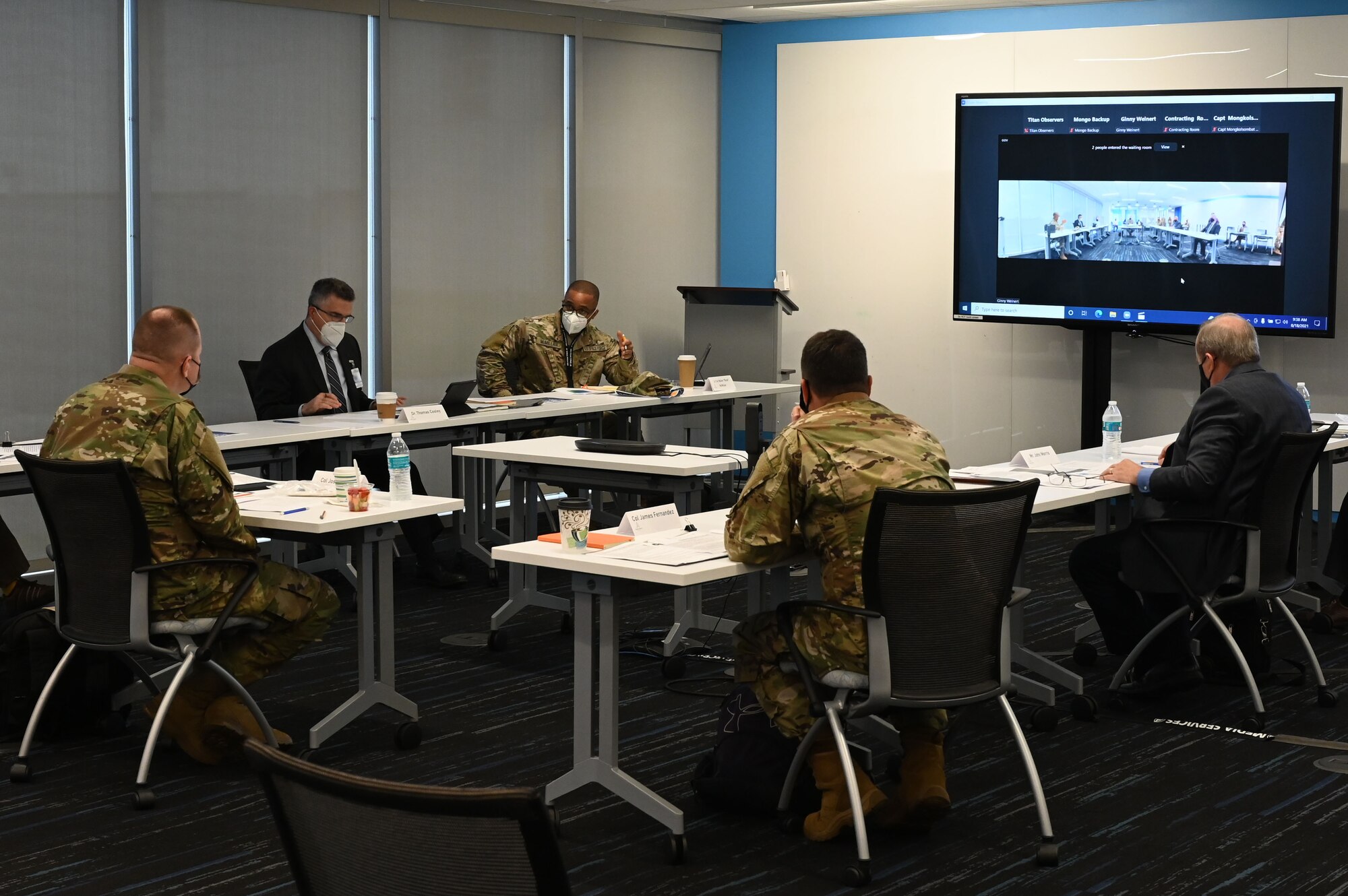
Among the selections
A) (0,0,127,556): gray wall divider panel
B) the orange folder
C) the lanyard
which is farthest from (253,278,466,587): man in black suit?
the orange folder

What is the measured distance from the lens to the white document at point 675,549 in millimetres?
3619

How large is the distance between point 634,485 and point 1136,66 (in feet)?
15.2

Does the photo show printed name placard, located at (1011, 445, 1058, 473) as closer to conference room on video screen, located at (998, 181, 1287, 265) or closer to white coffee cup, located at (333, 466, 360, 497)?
white coffee cup, located at (333, 466, 360, 497)

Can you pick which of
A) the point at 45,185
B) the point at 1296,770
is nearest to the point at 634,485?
the point at 1296,770

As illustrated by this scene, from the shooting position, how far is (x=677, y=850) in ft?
11.5

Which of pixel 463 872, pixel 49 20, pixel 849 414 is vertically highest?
pixel 49 20

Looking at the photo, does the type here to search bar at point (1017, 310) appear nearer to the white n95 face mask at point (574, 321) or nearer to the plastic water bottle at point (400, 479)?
the white n95 face mask at point (574, 321)

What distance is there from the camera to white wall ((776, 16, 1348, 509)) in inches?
329

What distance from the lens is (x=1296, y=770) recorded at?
165 inches

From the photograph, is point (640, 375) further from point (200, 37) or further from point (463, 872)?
point (463, 872)

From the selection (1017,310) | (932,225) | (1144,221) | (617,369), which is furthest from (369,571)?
(932,225)

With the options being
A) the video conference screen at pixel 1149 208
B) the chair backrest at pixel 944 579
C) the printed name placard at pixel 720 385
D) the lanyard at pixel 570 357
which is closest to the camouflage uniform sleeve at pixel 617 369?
the lanyard at pixel 570 357

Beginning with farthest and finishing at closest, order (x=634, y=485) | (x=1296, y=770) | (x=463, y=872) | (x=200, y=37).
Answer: (x=200, y=37), (x=634, y=485), (x=1296, y=770), (x=463, y=872)

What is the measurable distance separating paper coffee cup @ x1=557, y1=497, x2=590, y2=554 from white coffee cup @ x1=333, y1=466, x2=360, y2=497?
104cm
